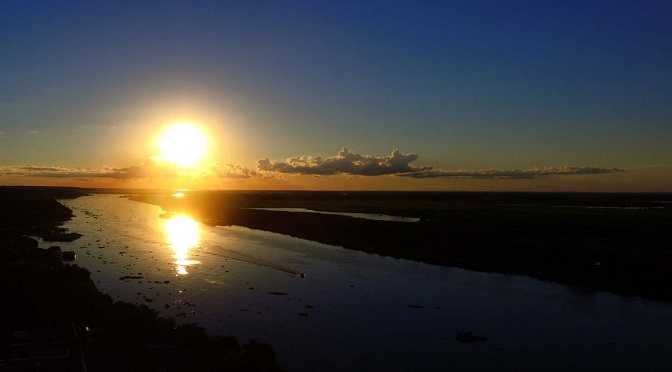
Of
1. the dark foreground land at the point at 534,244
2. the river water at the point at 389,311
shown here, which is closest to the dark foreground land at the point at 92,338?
the river water at the point at 389,311

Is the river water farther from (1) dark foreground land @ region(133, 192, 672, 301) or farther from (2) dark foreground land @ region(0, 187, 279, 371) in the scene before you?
(1) dark foreground land @ region(133, 192, 672, 301)

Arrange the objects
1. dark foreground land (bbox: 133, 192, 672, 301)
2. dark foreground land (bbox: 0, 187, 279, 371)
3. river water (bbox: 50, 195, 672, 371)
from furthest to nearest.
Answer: dark foreground land (bbox: 133, 192, 672, 301)
river water (bbox: 50, 195, 672, 371)
dark foreground land (bbox: 0, 187, 279, 371)

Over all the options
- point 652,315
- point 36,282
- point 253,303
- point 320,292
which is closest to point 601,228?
point 652,315

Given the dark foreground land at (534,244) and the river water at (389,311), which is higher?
the dark foreground land at (534,244)

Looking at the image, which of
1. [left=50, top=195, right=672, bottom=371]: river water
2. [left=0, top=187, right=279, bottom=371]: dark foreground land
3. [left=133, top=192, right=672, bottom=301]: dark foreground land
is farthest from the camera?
[left=133, top=192, right=672, bottom=301]: dark foreground land

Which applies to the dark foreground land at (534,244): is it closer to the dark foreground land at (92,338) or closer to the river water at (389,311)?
the river water at (389,311)

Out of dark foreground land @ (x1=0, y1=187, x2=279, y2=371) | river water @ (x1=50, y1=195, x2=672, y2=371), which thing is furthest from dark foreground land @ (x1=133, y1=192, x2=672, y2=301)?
dark foreground land @ (x1=0, y1=187, x2=279, y2=371)
